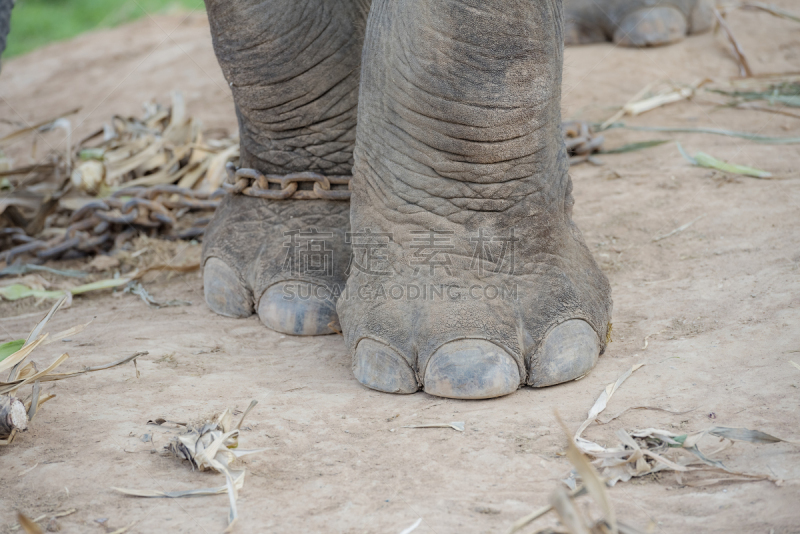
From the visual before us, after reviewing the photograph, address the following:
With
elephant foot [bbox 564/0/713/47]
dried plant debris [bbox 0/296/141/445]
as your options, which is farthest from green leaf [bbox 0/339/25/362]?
elephant foot [bbox 564/0/713/47]

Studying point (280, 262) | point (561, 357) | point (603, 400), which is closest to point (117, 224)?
point (280, 262)

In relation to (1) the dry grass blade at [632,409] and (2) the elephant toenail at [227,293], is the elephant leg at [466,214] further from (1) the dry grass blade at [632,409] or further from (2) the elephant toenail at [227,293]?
(2) the elephant toenail at [227,293]

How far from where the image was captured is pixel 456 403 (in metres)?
1.30

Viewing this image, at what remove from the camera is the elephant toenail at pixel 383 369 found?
4.41 feet

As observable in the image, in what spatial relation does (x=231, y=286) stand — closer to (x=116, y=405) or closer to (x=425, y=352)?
(x=116, y=405)

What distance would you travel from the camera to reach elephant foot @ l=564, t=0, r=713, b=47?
4.05 meters

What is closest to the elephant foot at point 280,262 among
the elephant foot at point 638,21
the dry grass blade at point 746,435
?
the dry grass blade at point 746,435

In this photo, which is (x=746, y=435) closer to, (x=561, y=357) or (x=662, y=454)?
(x=662, y=454)

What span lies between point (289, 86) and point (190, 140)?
4.25 feet

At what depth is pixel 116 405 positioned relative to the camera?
134 centimetres

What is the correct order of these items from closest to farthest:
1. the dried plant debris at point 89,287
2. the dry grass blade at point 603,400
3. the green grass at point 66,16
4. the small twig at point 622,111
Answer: the dry grass blade at point 603,400
the dried plant debris at point 89,287
the small twig at point 622,111
the green grass at point 66,16

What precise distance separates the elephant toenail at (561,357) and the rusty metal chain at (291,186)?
2.23ft

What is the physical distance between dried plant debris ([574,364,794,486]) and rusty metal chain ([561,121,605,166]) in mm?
1581

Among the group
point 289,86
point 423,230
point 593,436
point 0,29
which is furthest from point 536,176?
point 0,29
